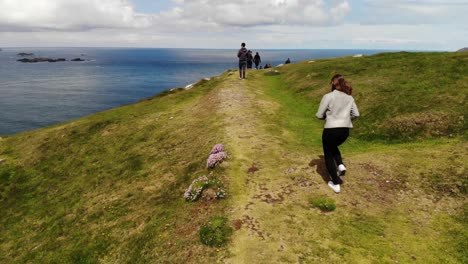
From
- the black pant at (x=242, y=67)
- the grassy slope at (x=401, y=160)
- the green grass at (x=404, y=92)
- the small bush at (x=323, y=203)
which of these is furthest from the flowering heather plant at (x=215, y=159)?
the black pant at (x=242, y=67)

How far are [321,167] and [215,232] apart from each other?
6605mm

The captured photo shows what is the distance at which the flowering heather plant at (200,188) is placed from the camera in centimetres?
1368

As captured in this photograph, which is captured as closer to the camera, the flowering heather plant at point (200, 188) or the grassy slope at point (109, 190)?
the grassy slope at point (109, 190)

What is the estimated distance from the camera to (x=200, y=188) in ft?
45.6

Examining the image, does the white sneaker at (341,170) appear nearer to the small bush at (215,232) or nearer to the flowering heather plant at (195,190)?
the small bush at (215,232)

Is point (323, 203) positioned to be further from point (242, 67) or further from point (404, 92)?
point (242, 67)

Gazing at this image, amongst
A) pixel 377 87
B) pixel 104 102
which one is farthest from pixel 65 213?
pixel 104 102

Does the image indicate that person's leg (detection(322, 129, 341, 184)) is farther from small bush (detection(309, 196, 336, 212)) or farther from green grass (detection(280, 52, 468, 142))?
green grass (detection(280, 52, 468, 142))

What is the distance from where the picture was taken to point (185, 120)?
2723 centimetres

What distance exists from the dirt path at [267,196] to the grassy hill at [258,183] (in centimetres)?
5

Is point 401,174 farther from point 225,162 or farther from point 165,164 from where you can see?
point 165,164

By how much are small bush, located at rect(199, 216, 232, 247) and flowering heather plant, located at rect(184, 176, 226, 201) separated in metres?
2.05

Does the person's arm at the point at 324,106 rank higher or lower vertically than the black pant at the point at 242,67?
lower

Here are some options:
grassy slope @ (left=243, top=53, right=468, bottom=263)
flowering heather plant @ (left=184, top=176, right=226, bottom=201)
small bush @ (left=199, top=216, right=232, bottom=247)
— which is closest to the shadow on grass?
grassy slope @ (left=243, top=53, right=468, bottom=263)
